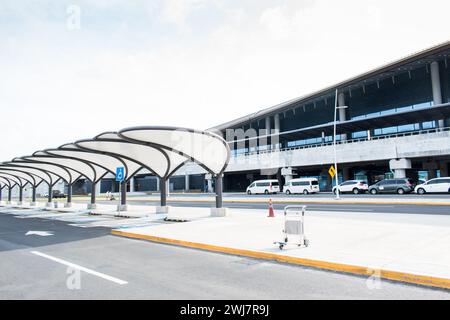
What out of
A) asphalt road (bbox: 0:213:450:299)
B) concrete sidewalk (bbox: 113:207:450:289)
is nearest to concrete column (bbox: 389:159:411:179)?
concrete sidewalk (bbox: 113:207:450:289)

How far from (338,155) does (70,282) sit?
3816cm

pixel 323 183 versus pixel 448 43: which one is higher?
pixel 448 43

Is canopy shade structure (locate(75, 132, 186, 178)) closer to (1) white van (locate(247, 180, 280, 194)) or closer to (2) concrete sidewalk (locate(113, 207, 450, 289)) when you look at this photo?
(2) concrete sidewalk (locate(113, 207, 450, 289))

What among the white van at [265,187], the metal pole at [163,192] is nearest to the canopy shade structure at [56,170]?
the metal pole at [163,192]

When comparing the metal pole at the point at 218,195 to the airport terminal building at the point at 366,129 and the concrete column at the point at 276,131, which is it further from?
the concrete column at the point at 276,131

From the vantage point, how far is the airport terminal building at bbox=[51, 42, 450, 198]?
35500 mm

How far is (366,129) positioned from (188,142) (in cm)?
3853

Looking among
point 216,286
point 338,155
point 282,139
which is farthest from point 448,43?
point 216,286

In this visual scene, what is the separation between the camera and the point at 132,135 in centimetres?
1622

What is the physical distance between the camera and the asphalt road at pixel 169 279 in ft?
17.0

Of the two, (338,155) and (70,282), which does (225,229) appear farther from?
(338,155)

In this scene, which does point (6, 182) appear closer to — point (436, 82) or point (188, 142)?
point (188, 142)

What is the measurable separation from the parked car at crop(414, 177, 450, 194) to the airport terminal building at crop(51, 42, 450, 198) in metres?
4.34

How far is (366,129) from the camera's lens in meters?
47.8
